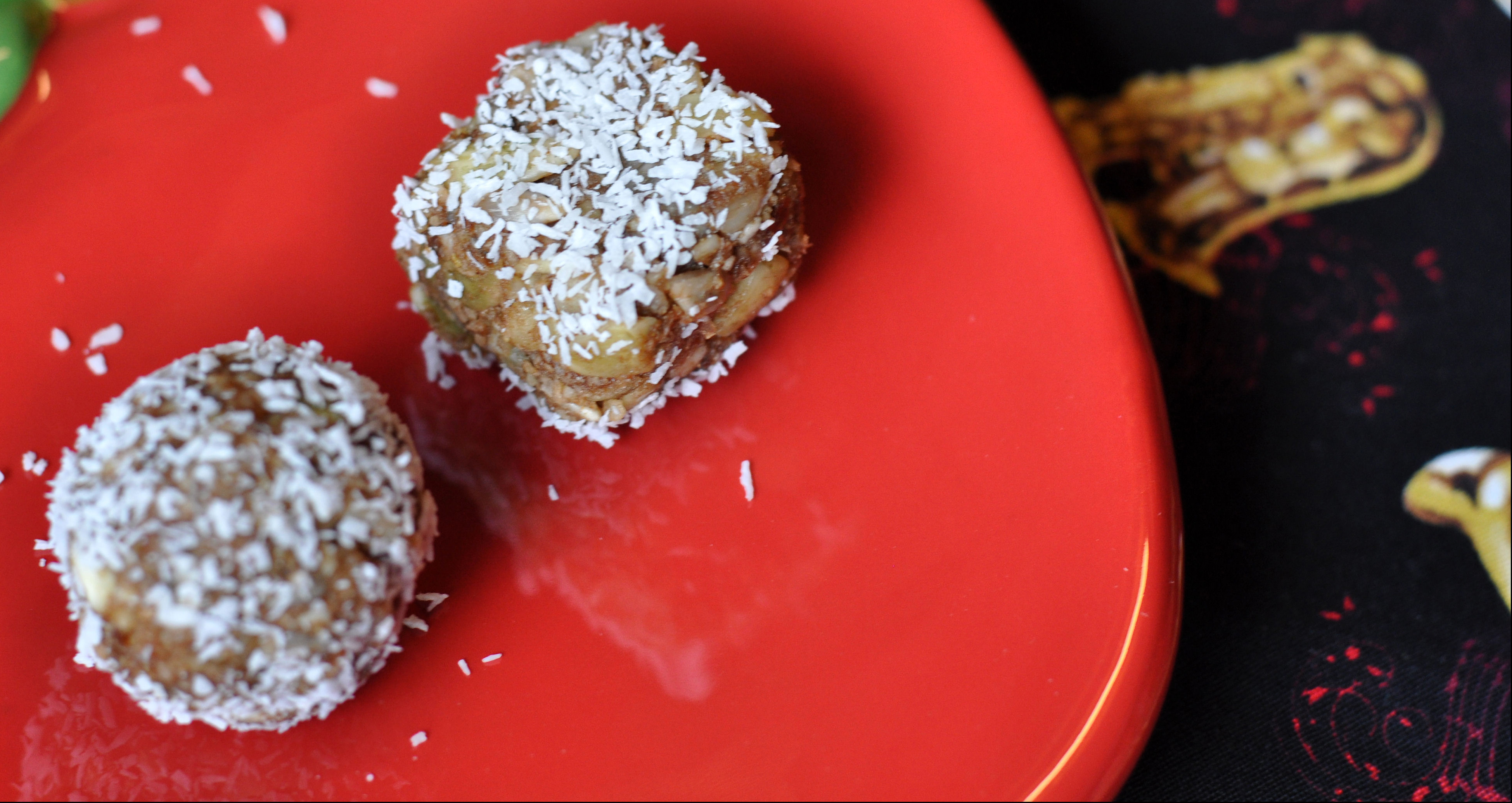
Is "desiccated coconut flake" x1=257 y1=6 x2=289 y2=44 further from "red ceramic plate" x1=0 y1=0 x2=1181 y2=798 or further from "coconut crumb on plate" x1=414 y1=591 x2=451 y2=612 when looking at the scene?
"coconut crumb on plate" x1=414 y1=591 x2=451 y2=612

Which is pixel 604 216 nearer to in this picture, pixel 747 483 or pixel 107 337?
pixel 747 483

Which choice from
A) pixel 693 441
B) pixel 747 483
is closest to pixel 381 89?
pixel 693 441

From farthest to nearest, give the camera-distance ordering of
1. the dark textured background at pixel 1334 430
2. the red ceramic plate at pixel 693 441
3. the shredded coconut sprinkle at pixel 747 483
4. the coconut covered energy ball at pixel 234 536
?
the dark textured background at pixel 1334 430
the shredded coconut sprinkle at pixel 747 483
the red ceramic plate at pixel 693 441
the coconut covered energy ball at pixel 234 536

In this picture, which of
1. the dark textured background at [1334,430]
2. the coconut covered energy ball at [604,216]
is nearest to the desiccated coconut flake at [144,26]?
the coconut covered energy ball at [604,216]

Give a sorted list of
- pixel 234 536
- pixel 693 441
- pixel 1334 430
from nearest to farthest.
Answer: pixel 234 536, pixel 693 441, pixel 1334 430

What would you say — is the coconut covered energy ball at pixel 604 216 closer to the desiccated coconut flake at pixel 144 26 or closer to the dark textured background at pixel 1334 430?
the desiccated coconut flake at pixel 144 26

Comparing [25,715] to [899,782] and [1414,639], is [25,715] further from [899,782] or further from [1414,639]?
[1414,639]

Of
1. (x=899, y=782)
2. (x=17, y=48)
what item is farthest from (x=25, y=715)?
(x=899, y=782)
